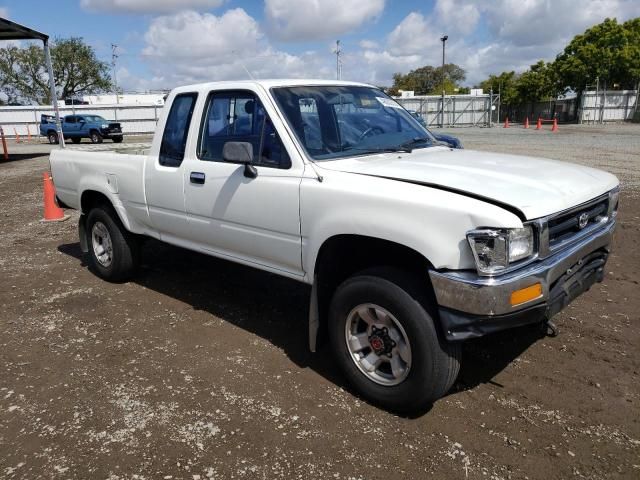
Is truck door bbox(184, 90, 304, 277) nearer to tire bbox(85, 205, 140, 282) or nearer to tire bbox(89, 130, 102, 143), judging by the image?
tire bbox(85, 205, 140, 282)

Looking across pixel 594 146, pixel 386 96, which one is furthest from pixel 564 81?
pixel 386 96

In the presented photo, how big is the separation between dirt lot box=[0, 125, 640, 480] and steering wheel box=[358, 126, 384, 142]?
1.68 m

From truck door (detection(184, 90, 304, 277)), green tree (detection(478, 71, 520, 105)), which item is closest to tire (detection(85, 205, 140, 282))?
truck door (detection(184, 90, 304, 277))

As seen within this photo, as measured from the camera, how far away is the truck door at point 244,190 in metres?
3.62

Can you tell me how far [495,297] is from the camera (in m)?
2.67

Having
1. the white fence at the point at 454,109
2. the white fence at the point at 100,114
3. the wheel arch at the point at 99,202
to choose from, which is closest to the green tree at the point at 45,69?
the white fence at the point at 100,114

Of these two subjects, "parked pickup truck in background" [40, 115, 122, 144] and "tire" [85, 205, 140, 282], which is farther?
"parked pickup truck in background" [40, 115, 122, 144]

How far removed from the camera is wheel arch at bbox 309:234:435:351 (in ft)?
10.2

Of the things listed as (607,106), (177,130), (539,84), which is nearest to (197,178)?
(177,130)

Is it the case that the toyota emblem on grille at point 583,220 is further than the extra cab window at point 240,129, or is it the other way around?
the extra cab window at point 240,129

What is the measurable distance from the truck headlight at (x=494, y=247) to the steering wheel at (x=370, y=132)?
156 cm

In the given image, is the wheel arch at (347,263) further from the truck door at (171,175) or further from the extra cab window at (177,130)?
the extra cab window at (177,130)

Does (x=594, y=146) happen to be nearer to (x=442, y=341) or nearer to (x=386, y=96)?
(x=386, y=96)

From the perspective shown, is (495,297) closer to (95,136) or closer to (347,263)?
(347,263)
